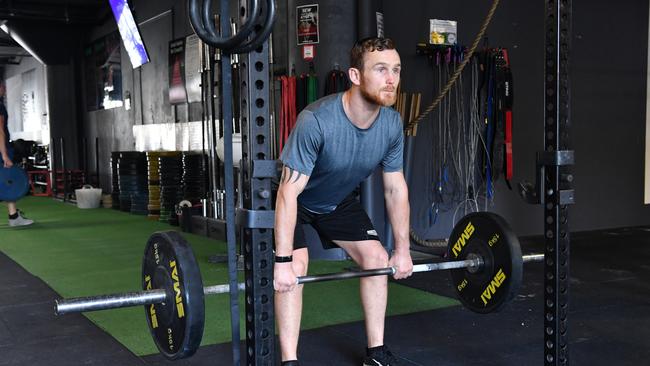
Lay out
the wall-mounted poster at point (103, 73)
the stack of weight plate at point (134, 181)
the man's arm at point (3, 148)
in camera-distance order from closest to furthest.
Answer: the man's arm at point (3, 148) < the stack of weight plate at point (134, 181) < the wall-mounted poster at point (103, 73)

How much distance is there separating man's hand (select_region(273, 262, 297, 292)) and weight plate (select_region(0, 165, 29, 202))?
17.0 ft

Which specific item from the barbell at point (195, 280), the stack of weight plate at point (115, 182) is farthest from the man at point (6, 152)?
the barbell at point (195, 280)

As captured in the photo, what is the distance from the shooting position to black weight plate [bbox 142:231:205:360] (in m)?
1.59

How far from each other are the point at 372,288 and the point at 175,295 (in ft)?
2.90

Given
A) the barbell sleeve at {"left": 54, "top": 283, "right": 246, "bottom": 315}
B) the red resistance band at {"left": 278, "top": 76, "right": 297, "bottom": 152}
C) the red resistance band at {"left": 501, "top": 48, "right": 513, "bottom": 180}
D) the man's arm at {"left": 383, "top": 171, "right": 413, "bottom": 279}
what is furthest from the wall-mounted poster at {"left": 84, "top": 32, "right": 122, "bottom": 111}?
the barbell sleeve at {"left": 54, "top": 283, "right": 246, "bottom": 315}

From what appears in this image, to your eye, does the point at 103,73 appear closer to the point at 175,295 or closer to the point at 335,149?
the point at 335,149

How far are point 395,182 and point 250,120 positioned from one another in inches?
38.0

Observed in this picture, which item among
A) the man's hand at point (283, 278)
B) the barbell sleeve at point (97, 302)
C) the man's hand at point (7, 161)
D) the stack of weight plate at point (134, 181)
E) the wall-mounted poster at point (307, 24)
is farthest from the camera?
the stack of weight plate at point (134, 181)

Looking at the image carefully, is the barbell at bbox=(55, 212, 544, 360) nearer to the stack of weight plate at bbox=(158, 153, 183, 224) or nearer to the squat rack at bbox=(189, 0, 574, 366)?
the squat rack at bbox=(189, 0, 574, 366)

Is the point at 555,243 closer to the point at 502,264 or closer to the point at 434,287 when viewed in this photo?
the point at 502,264

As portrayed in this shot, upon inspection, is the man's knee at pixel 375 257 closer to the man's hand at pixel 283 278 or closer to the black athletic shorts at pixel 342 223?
the black athletic shorts at pixel 342 223

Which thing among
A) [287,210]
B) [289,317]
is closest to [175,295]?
[287,210]

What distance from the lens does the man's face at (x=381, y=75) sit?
1.98 m

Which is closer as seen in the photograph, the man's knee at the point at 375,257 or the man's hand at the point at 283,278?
the man's hand at the point at 283,278
